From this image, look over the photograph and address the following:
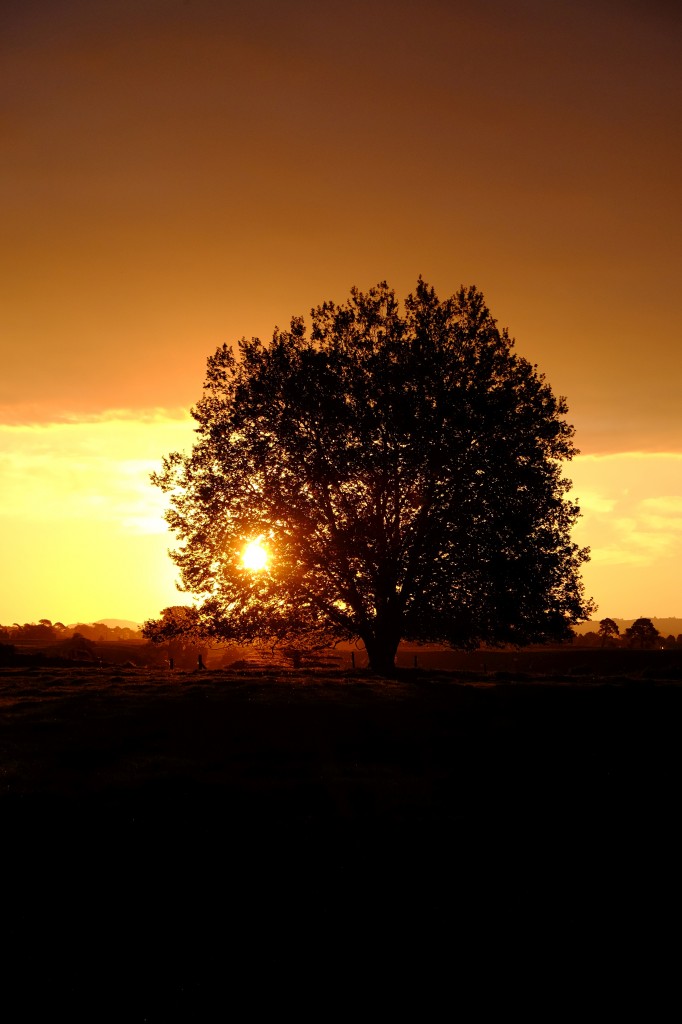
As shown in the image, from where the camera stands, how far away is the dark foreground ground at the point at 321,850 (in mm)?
10133

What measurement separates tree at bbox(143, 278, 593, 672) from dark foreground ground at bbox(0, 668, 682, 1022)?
9.75m

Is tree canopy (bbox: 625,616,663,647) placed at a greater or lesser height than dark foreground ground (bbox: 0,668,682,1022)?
greater

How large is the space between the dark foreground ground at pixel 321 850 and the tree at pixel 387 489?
9754mm

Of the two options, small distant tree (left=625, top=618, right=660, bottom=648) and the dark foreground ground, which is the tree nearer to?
the dark foreground ground

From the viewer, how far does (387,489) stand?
118 feet

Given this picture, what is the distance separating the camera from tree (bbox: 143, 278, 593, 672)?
34.9 meters

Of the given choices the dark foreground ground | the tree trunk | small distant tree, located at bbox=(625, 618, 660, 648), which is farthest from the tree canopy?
the dark foreground ground

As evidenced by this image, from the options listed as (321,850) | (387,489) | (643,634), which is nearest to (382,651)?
(387,489)

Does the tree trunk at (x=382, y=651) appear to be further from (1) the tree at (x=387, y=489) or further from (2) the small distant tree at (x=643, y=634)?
(2) the small distant tree at (x=643, y=634)

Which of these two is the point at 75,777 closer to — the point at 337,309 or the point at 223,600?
the point at 223,600

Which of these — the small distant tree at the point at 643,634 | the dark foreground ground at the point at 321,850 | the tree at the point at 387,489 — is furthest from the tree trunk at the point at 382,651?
the small distant tree at the point at 643,634

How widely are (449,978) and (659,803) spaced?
29.7 ft

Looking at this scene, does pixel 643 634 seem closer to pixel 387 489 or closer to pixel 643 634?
pixel 643 634

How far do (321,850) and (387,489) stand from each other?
75.8 ft
